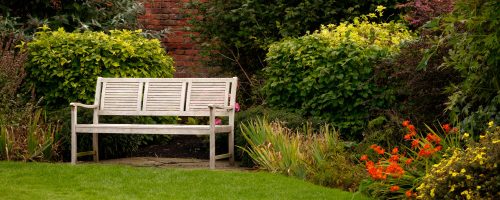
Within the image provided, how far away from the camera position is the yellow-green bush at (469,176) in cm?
614

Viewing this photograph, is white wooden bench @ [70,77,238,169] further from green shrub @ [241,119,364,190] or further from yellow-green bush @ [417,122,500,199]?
yellow-green bush @ [417,122,500,199]

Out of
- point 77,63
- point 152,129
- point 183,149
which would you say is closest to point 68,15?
point 77,63

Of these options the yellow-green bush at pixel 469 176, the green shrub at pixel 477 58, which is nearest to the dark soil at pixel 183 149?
the green shrub at pixel 477 58

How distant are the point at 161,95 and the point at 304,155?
2218 mm

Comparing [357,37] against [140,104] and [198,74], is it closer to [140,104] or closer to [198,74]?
[140,104]

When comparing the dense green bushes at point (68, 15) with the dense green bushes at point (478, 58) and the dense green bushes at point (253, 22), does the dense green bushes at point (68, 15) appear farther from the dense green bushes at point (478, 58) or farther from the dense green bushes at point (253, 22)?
the dense green bushes at point (478, 58)

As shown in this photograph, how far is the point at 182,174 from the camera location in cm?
853

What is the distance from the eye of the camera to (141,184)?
8.02 meters

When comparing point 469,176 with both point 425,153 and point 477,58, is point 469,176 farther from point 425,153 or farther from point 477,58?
point 477,58

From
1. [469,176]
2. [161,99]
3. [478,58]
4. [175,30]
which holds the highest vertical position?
[175,30]

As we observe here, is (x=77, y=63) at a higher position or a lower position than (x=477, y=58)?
lower

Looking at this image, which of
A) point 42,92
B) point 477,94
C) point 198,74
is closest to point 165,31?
point 198,74

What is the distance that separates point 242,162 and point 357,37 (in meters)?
1.99

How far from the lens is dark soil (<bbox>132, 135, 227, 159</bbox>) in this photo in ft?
34.4
